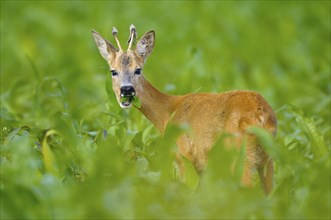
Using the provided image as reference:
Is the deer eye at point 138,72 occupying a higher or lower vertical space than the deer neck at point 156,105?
higher

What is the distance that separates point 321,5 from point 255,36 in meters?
1.36

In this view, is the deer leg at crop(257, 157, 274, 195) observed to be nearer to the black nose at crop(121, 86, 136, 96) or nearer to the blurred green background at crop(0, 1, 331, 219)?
the blurred green background at crop(0, 1, 331, 219)

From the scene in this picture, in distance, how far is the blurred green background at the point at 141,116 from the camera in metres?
6.26

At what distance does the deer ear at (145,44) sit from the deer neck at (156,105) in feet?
0.74

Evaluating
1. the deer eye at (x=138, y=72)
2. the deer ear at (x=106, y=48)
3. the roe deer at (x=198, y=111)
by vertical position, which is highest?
the deer ear at (x=106, y=48)

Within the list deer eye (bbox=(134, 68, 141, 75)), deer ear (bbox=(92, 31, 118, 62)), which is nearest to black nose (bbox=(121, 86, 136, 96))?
deer eye (bbox=(134, 68, 141, 75))

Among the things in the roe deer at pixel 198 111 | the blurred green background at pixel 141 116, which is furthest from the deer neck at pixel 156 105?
the blurred green background at pixel 141 116

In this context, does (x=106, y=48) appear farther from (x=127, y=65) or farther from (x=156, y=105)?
(x=156, y=105)

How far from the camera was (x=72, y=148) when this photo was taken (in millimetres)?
7859

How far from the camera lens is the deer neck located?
908 centimetres

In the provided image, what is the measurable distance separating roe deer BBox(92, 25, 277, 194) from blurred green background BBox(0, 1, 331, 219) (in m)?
0.22

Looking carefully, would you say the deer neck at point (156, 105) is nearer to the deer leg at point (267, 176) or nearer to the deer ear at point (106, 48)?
the deer ear at point (106, 48)

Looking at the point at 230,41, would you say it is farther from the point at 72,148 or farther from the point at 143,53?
the point at 72,148

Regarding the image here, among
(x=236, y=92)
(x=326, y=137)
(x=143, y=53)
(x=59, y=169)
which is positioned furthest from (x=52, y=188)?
(x=326, y=137)
